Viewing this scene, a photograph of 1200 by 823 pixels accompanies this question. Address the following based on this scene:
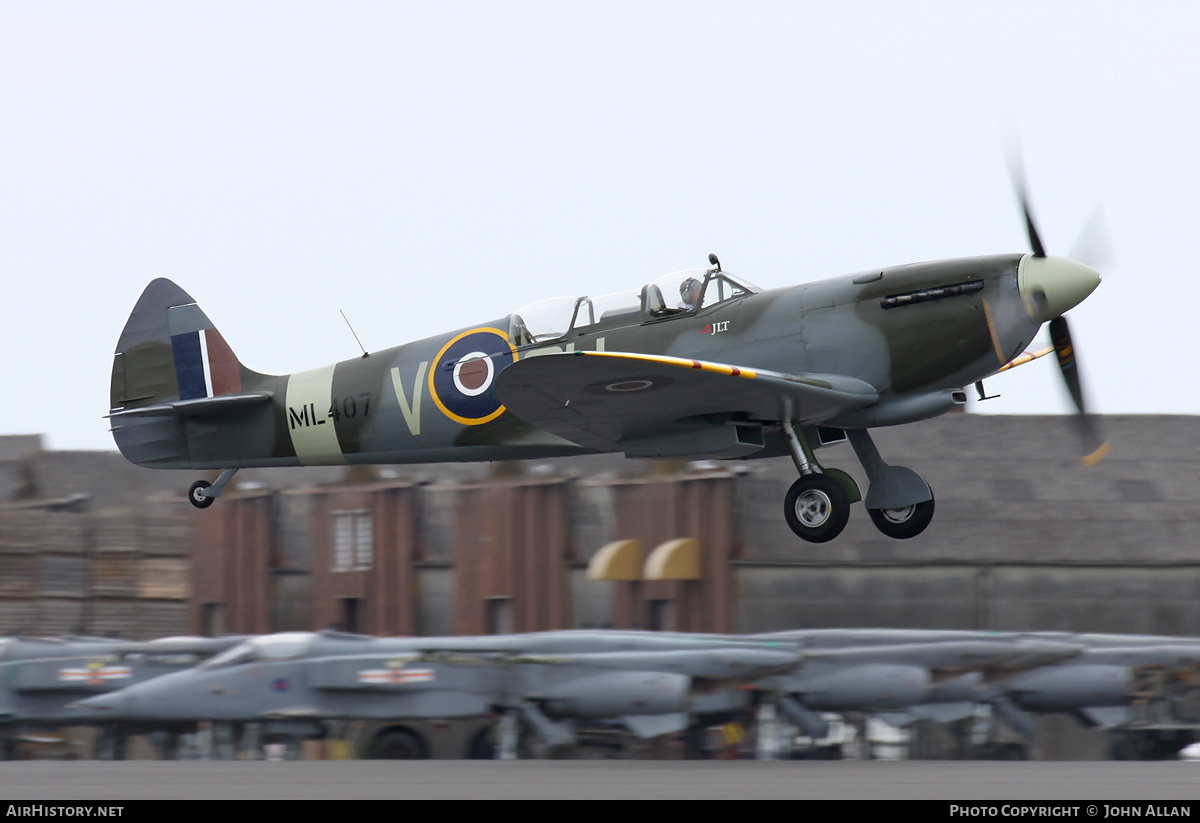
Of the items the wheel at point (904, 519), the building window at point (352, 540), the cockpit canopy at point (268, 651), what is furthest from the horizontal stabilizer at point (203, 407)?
the building window at point (352, 540)

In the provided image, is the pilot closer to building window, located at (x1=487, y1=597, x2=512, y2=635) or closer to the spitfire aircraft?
the spitfire aircraft

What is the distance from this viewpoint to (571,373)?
37.6 feet

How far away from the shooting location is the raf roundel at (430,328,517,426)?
13.5m

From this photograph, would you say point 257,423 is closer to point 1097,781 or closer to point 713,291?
point 713,291

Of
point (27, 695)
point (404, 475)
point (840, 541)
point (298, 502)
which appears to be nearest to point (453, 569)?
point (404, 475)

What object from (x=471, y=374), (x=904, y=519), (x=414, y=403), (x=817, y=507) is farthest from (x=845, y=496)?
(x=414, y=403)

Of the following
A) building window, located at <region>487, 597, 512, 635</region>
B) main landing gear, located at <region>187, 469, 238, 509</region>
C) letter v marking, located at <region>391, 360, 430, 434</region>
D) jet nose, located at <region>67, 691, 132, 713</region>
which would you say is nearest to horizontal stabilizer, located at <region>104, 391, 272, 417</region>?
main landing gear, located at <region>187, 469, 238, 509</region>

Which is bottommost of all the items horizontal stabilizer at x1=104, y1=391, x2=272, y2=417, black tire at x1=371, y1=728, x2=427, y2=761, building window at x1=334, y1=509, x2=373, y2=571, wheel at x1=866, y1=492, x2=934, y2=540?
black tire at x1=371, y1=728, x2=427, y2=761

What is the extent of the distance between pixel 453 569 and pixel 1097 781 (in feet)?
53.0

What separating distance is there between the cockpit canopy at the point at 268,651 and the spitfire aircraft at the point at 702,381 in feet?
22.7

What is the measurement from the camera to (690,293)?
12734 millimetres

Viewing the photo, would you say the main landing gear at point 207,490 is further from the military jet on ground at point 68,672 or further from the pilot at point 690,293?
the military jet on ground at point 68,672

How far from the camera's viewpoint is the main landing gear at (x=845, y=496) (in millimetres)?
12141

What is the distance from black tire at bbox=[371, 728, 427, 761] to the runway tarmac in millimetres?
1277
